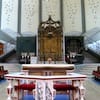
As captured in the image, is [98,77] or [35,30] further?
[35,30]

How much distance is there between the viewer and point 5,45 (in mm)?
13969

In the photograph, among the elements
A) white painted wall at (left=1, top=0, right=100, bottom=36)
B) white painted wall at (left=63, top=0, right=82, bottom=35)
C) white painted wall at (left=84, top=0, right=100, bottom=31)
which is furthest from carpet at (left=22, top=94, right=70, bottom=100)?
white painted wall at (left=84, top=0, right=100, bottom=31)

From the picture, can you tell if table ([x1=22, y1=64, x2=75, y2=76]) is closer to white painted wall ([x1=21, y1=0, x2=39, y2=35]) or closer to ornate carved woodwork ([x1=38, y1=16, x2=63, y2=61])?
ornate carved woodwork ([x1=38, y1=16, x2=63, y2=61])

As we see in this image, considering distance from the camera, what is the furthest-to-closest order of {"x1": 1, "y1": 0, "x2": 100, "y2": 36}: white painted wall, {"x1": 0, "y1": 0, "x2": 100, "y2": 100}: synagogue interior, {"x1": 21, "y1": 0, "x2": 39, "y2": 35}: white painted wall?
1. {"x1": 21, "y1": 0, "x2": 39, "y2": 35}: white painted wall
2. {"x1": 1, "y1": 0, "x2": 100, "y2": 36}: white painted wall
3. {"x1": 0, "y1": 0, "x2": 100, "y2": 100}: synagogue interior

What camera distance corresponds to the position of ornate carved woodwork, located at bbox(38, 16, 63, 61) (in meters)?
13.0

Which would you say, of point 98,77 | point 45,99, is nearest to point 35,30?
point 98,77

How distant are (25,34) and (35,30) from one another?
83 cm

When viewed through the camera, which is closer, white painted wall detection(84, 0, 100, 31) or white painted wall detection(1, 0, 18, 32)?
white painted wall detection(84, 0, 100, 31)

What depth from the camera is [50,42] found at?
13.1m

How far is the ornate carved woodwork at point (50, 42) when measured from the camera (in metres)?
13.0

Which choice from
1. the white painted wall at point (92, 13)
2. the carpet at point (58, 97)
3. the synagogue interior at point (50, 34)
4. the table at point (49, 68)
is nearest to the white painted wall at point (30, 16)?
the synagogue interior at point (50, 34)

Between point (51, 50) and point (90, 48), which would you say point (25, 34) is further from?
point (90, 48)

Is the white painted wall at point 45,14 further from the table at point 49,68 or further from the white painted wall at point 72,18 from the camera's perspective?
the table at point 49,68

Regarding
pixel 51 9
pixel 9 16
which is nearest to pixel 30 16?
pixel 9 16
